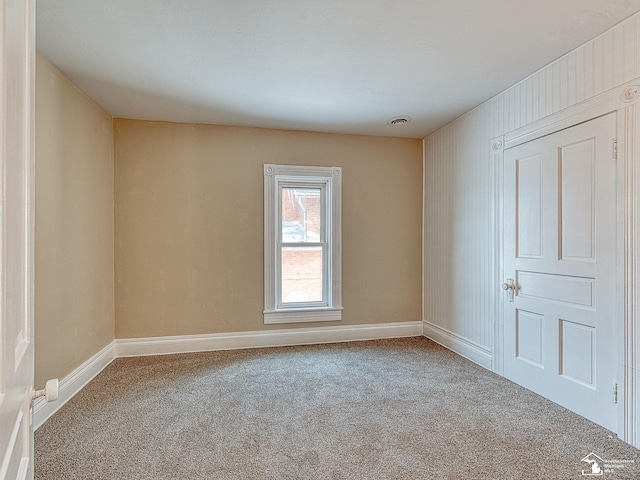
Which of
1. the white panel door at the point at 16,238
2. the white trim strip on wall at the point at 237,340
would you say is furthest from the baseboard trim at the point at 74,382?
the white panel door at the point at 16,238

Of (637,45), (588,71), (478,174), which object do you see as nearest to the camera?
(637,45)

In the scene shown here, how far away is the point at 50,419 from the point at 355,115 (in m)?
3.54

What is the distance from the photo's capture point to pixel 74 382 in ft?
9.29

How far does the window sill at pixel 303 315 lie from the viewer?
4059mm

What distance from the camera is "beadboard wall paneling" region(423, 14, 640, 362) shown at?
2.26 meters

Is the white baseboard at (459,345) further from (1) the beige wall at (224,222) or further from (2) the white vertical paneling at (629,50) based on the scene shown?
(2) the white vertical paneling at (629,50)

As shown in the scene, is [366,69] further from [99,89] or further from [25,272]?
[25,272]

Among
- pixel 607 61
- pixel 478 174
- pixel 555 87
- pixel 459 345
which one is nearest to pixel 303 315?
pixel 459 345

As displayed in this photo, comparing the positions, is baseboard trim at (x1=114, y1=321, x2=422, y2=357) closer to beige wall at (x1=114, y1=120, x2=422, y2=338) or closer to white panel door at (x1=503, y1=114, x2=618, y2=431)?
beige wall at (x1=114, y1=120, x2=422, y2=338)

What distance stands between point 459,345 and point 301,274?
190cm

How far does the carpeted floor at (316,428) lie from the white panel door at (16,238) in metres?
1.42

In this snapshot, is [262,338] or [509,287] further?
[262,338]

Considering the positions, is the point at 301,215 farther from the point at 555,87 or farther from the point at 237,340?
the point at 555,87

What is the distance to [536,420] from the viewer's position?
2.37 meters
